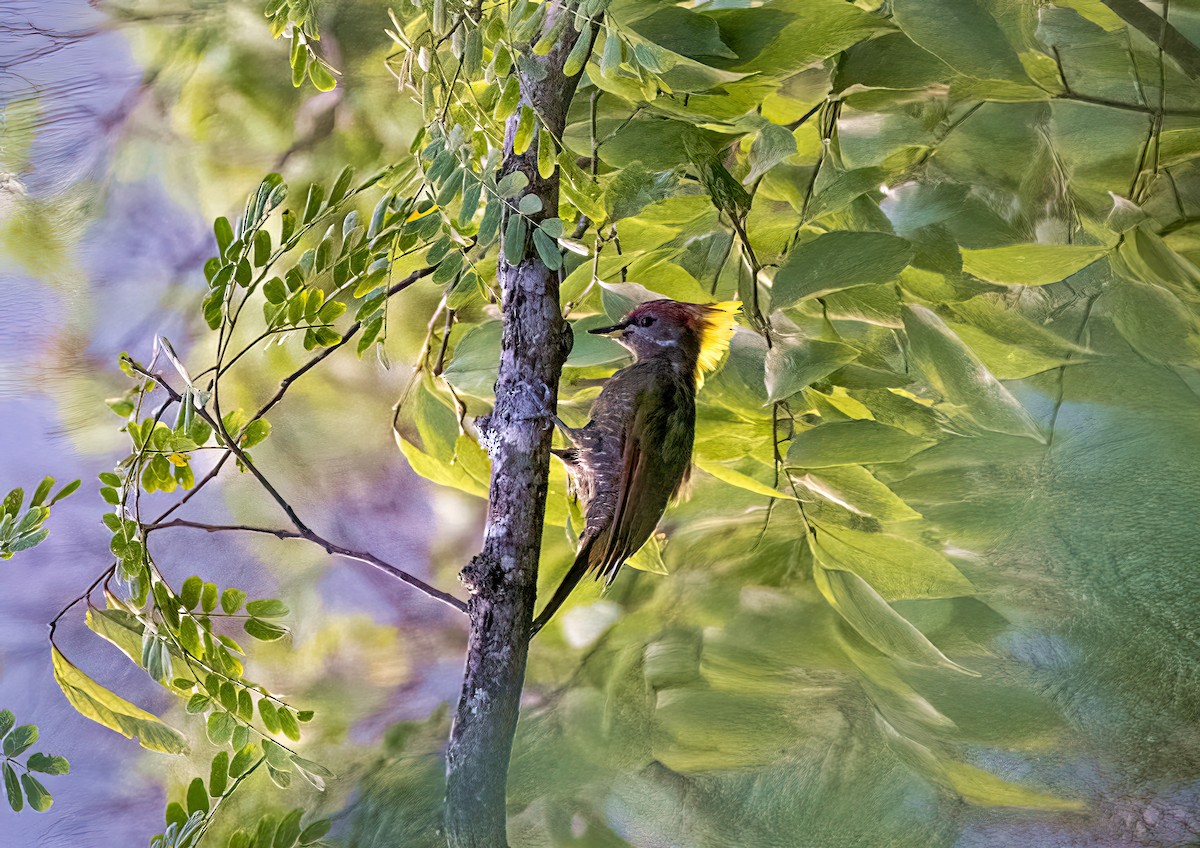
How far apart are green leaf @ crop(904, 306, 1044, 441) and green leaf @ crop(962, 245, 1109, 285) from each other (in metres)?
0.03

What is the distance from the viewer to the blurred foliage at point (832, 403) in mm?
363

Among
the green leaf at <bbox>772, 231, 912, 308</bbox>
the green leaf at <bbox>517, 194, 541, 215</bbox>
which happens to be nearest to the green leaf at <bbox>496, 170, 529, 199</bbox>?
the green leaf at <bbox>517, 194, 541, 215</bbox>

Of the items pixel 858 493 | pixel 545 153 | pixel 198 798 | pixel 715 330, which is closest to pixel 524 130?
pixel 545 153

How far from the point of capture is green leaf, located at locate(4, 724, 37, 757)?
0.44 metres

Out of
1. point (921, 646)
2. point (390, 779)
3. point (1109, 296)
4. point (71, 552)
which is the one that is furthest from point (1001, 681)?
point (71, 552)

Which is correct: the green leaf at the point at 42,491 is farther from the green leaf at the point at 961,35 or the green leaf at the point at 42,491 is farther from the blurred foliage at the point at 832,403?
the green leaf at the point at 961,35

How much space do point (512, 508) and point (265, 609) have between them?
15cm

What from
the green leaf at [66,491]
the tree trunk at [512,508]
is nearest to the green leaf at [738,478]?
the tree trunk at [512,508]

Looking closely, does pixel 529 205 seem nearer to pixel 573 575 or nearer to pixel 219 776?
pixel 573 575

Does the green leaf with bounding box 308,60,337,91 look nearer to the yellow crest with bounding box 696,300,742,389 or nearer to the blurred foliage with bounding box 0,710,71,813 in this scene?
the yellow crest with bounding box 696,300,742,389

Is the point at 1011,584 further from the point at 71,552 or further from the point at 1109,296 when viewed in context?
the point at 71,552

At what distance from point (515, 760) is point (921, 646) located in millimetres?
193

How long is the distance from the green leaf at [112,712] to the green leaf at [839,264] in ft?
1.23

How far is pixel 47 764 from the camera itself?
0.44 m
